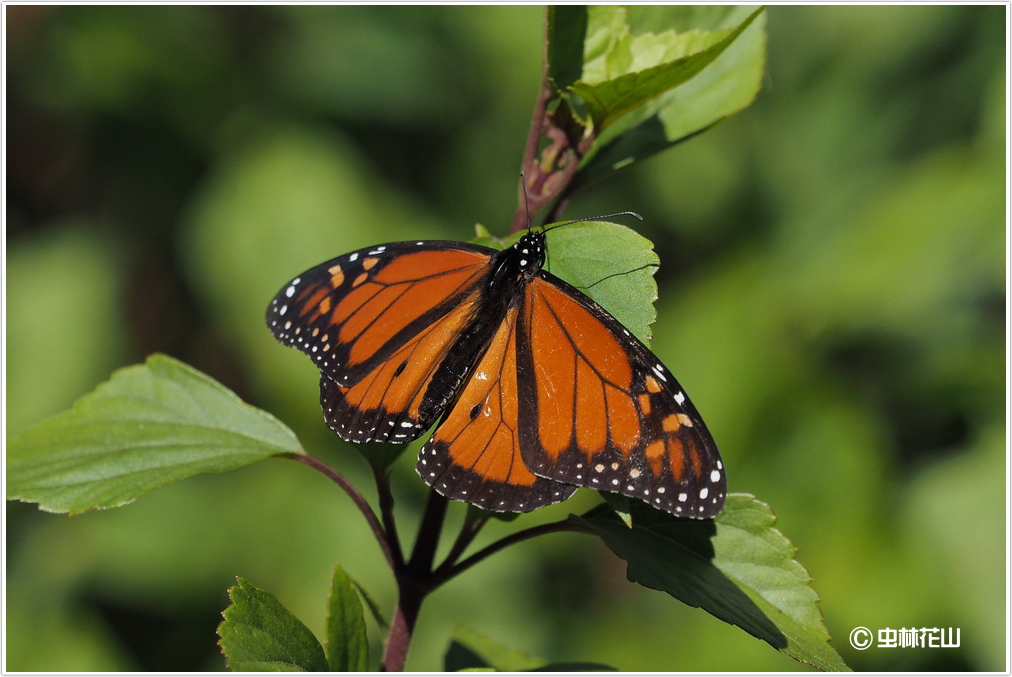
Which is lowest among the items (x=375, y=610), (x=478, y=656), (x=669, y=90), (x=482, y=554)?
(x=478, y=656)

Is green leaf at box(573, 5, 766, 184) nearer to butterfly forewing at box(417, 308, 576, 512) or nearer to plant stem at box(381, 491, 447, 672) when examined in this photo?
butterfly forewing at box(417, 308, 576, 512)

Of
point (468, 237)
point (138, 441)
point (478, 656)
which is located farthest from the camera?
point (468, 237)

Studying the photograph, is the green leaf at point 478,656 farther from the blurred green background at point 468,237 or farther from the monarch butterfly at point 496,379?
the blurred green background at point 468,237

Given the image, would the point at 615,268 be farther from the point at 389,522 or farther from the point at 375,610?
the point at 375,610

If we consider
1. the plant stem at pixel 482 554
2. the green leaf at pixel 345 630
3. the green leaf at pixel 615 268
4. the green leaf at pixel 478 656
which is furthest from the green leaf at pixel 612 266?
the green leaf at pixel 478 656

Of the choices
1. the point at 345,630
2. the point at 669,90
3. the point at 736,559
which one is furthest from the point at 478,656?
the point at 669,90

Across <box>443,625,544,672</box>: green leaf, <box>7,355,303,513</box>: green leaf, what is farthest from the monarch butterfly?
<box>443,625,544,672</box>: green leaf

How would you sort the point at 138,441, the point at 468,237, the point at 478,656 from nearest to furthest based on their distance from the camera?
the point at 138,441, the point at 478,656, the point at 468,237

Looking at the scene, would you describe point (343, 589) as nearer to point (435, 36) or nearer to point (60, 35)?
point (435, 36)
